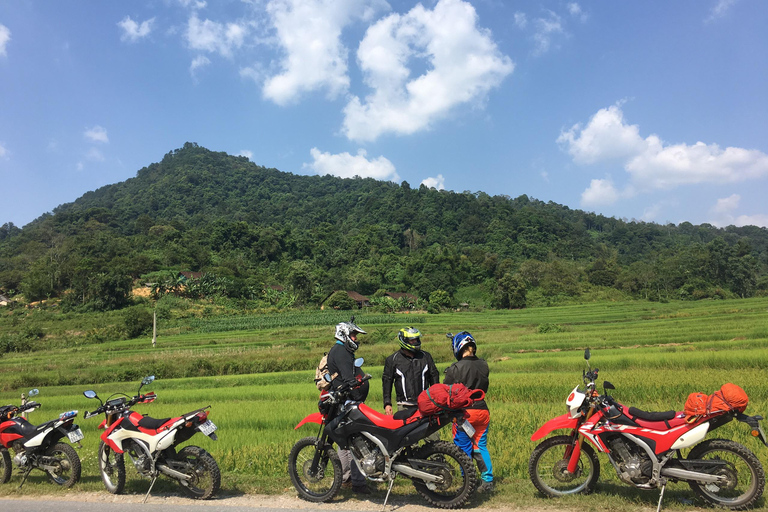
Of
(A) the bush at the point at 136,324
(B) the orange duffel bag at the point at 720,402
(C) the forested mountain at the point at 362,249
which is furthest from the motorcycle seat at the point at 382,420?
(C) the forested mountain at the point at 362,249

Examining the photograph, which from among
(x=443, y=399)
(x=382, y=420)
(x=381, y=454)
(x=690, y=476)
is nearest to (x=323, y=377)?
(x=382, y=420)

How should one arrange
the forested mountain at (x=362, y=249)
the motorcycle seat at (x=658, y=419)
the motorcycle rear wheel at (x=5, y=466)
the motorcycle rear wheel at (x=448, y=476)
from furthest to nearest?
the forested mountain at (x=362, y=249), the motorcycle rear wheel at (x=5, y=466), the motorcycle rear wheel at (x=448, y=476), the motorcycle seat at (x=658, y=419)

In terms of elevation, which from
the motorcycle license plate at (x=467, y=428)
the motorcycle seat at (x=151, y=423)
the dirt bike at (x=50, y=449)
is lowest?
the dirt bike at (x=50, y=449)

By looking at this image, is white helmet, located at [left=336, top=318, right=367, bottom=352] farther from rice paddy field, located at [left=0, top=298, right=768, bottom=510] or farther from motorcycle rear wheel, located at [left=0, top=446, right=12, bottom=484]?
motorcycle rear wheel, located at [left=0, top=446, right=12, bottom=484]

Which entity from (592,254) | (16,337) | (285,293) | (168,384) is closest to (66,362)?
(168,384)

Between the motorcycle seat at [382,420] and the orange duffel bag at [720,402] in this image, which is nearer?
the orange duffel bag at [720,402]

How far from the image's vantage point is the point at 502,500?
4.91 metres

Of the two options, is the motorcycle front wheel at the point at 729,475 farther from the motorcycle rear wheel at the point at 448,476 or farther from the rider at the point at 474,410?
the motorcycle rear wheel at the point at 448,476

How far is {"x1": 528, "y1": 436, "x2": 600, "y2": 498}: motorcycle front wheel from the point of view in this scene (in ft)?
16.3

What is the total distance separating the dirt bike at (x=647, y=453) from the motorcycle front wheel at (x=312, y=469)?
2328mm

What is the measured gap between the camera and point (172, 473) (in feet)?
18.2

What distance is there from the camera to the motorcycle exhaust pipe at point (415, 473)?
186 inches

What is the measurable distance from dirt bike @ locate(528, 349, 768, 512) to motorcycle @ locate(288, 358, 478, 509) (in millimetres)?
999

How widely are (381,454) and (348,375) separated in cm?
98
